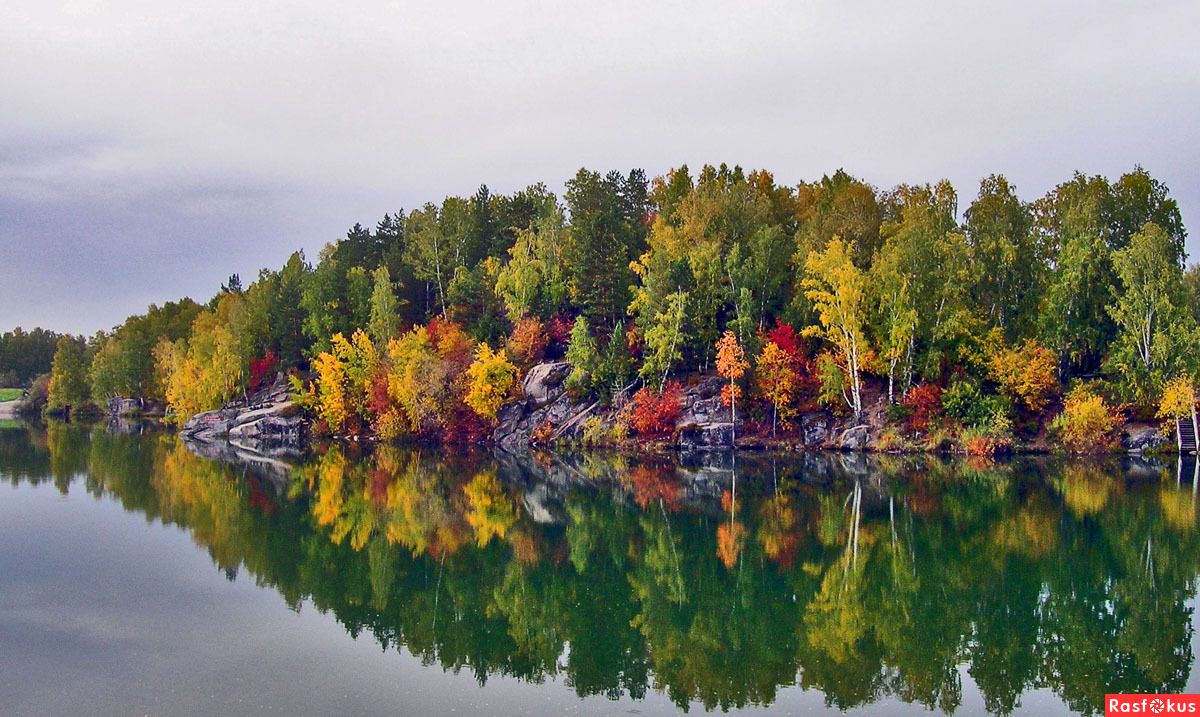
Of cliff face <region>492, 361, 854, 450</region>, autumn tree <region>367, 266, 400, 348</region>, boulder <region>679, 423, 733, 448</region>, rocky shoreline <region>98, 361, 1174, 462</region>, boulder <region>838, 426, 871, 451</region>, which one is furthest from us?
autumn tree <region>367, 266, 400, 348</region>

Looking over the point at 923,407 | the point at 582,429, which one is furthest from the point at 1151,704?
the point at 582,429

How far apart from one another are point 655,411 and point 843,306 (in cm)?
1377

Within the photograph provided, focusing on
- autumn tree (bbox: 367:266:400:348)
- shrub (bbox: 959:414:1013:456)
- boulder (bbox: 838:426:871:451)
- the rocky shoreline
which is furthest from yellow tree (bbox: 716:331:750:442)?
autumn tree (bbox: 367:266:400:348)

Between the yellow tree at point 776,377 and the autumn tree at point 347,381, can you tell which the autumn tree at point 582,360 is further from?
the autumn tree at point 347,381

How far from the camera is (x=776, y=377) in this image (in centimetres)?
6262

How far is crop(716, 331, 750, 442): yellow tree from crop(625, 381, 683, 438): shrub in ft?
10.7

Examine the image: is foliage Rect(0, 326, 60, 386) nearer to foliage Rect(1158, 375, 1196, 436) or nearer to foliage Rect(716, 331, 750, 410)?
foliage Rect(716, 331, 750, 410)

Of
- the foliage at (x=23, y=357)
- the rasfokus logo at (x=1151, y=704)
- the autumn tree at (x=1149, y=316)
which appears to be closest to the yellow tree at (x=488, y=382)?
the autumn tree at (x=1149, y=316)

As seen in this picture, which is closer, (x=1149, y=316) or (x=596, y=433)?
(x=1149, y=316)

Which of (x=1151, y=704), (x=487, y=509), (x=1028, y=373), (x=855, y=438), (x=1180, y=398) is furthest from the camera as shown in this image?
(x=855, y=438)

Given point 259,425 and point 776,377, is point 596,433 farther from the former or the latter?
point 259,425

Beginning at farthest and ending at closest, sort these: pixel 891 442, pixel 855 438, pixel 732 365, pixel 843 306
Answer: pixel 732 365, pixel 855 438, pixel 843 306, pixel 891 442

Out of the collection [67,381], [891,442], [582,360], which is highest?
[582,360]

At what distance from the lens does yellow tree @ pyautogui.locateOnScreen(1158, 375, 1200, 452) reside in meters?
50.5
